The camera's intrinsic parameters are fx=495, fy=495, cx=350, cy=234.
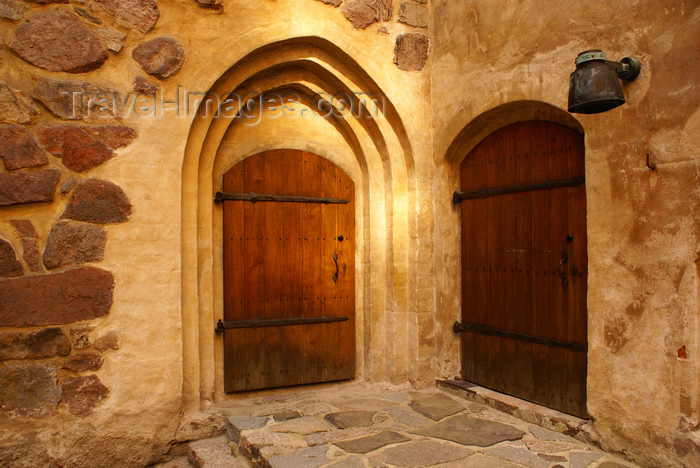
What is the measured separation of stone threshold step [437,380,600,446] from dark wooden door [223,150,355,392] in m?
0.82

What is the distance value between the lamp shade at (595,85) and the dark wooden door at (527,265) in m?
0.65

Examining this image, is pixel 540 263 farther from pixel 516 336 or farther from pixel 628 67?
pixel 628 67

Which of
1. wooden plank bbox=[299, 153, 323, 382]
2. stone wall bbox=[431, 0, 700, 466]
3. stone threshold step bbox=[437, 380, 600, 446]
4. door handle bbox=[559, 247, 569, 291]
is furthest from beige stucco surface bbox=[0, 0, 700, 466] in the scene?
door handle bbox=[559, 247, 569, 291]

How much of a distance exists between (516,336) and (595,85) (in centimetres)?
166

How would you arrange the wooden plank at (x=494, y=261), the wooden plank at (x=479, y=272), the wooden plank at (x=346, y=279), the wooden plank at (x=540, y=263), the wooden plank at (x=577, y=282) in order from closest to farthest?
the wooden plank at (x=577, y=282), the wooden plank at (x=540, y=263), the wooden plank at (x=494, y=261), the wooden plank at (x=479, y=272), the wooden plank at (x=346, y=279)

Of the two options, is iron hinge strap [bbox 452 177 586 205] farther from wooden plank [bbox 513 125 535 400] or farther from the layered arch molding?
the layered arch molding

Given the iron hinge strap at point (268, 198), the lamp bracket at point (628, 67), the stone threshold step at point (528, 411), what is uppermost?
the lamp bracket at point (628, 67)

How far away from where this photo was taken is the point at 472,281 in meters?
3.58

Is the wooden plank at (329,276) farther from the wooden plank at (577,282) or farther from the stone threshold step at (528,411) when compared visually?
the wooden plank at (577,282)

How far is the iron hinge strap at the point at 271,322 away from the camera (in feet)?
10.9

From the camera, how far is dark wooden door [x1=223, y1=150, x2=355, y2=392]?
11.1ft

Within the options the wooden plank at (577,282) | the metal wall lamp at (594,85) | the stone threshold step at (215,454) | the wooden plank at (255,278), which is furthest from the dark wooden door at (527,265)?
the stone threshold step at (215,454)

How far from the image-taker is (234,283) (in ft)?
11.1

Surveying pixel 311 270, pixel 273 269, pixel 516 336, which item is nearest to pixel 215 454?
pixel 273 269
